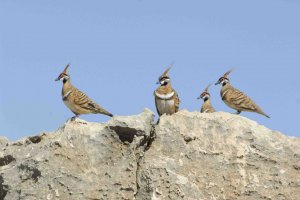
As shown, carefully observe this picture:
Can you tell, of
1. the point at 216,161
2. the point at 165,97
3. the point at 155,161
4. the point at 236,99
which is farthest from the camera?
the point at 236,99

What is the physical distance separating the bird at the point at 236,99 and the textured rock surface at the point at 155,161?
492 centimetres

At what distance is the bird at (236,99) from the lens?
16.3 meters

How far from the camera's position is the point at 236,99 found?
1633 centimetres

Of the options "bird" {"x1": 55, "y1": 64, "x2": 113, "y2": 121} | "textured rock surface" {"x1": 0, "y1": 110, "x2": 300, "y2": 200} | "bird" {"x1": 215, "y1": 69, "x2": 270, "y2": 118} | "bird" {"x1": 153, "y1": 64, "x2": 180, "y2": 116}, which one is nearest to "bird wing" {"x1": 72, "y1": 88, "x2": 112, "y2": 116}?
"bird" {"x1": 55, "y1": 64, "x2": 113, "y2": 121}

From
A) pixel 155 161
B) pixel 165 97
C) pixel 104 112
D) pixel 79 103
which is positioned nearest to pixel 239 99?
pixel 165 97

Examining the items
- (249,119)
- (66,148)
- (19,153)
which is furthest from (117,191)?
(249,119)

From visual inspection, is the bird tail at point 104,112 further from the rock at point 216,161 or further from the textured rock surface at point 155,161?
the rock at point 216,161

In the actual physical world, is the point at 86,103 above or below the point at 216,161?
above

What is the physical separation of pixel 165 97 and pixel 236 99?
2.16 meters

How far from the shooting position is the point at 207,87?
16484 mm

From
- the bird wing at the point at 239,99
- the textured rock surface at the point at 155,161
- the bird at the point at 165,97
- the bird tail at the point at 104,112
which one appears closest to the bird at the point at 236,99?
the bird wing at the point at 239,99

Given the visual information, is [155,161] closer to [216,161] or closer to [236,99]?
[216,161]

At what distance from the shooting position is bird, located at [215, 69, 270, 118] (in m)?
16.3

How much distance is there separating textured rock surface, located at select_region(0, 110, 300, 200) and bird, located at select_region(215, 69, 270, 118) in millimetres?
4922
